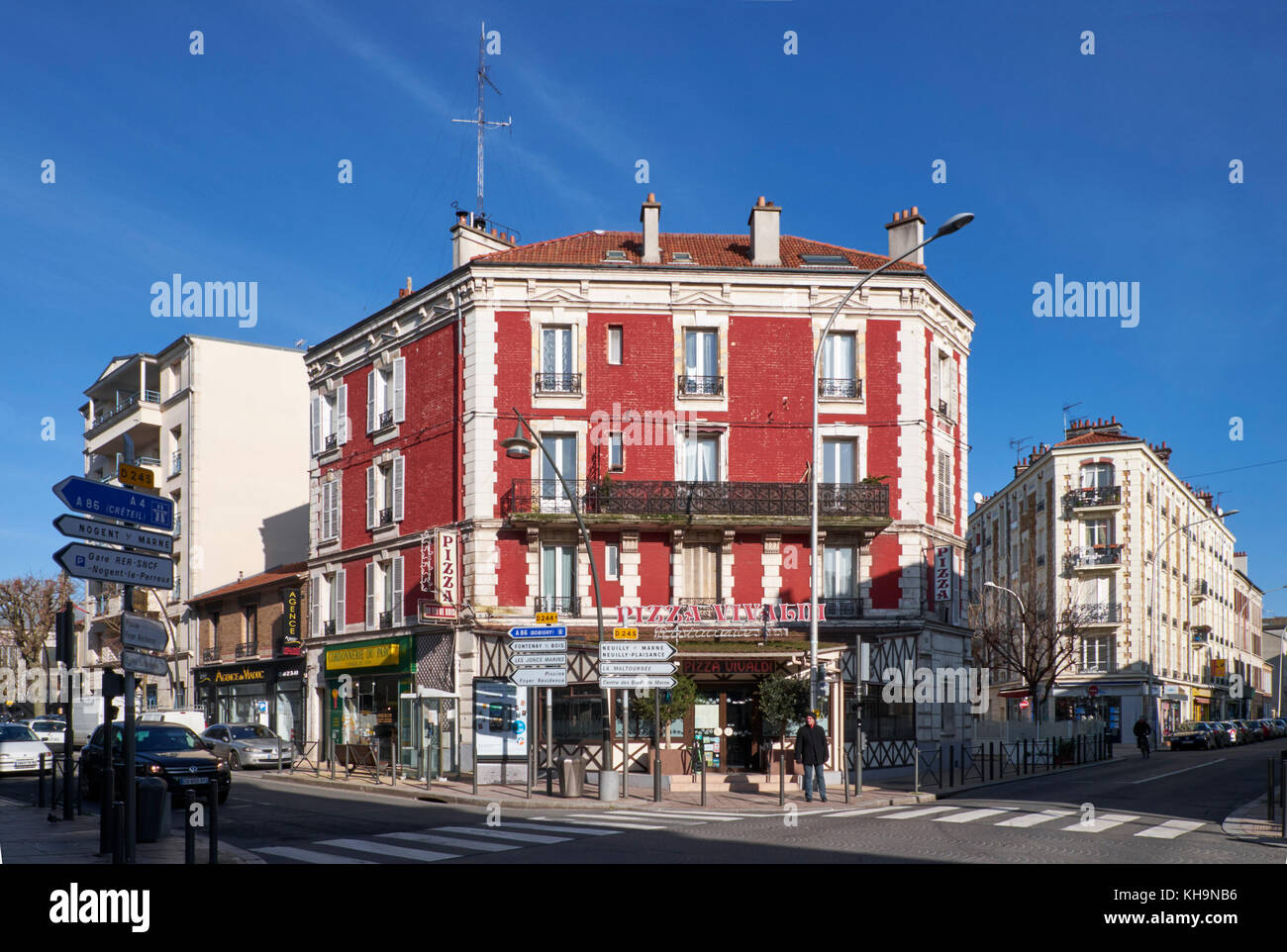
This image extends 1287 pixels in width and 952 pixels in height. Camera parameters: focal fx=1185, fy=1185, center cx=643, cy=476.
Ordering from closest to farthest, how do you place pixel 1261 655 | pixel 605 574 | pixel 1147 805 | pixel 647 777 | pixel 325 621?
pixel 1147 805
pixel 647 777
pixel 605 574
pixel 325 621
pixel 1261 655

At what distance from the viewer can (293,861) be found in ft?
42.5

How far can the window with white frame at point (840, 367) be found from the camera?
31.9 meters

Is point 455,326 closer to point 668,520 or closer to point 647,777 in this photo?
point 668,520

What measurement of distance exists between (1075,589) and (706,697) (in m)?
38.1

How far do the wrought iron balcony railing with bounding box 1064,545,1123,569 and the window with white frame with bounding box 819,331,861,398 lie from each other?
3425cm

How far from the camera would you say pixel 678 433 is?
31.6 m

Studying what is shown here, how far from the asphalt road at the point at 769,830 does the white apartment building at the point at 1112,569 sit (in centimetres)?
3644

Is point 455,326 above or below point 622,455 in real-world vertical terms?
above

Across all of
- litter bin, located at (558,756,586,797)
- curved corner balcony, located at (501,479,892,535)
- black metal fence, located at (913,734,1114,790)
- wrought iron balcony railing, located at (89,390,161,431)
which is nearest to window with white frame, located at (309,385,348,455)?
curved corner balcony, located at (501,479,892,535)

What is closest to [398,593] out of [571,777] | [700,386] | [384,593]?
[384,593]

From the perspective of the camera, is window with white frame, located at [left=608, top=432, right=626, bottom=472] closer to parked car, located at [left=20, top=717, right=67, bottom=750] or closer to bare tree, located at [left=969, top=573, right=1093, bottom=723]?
parked car, located at [left=20, top=717, right=67, bottom=750]

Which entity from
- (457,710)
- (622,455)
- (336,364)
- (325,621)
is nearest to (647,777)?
(457,710)

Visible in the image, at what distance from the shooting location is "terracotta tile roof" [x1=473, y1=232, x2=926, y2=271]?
33.1 meters

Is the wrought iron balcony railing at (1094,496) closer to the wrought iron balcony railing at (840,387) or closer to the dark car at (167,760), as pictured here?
the wrought iron balcony railing at (840,387)
